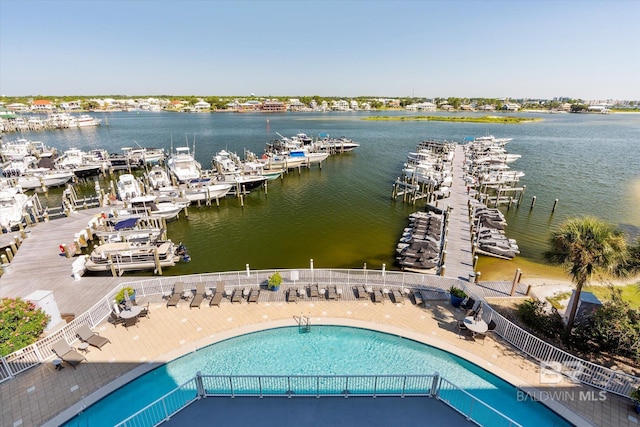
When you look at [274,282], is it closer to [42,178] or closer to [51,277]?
[51,277]

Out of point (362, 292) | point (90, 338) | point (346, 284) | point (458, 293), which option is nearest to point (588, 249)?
point (458, 293)

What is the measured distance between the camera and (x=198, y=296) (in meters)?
16.3

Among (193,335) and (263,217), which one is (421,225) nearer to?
(263,217)

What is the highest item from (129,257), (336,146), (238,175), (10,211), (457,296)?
(336,146)

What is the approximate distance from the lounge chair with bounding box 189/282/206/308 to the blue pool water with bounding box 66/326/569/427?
10.4ft

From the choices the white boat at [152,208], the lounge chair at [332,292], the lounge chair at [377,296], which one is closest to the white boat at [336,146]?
the white boat at [152,208]

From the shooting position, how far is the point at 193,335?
1385cm

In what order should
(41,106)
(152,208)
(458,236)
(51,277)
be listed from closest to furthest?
(51,277) → (458,236) → (152,208) → (41,106)

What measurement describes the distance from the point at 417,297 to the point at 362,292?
122 inches

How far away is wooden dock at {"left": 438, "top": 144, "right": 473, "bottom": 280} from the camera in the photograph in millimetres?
21047

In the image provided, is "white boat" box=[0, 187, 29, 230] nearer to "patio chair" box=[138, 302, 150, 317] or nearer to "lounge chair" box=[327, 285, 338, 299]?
"patio chair" box=[138, 302, 150, 317]

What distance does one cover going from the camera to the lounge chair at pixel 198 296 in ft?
51.8

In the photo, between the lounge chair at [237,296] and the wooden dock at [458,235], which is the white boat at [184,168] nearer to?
the lounge chair at [237,296]

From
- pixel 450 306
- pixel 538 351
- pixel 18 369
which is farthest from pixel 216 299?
pixel 538 351
